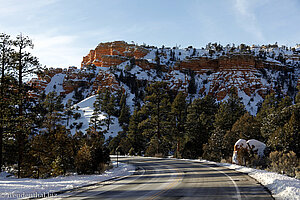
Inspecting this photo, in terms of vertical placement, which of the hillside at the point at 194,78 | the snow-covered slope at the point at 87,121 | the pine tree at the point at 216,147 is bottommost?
the pine tree at the point at 216,147

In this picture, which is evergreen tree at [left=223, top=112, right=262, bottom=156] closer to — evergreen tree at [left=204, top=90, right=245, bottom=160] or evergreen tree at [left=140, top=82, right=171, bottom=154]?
evergreen tree at [left=204, top=90, right=245, bottom=160]

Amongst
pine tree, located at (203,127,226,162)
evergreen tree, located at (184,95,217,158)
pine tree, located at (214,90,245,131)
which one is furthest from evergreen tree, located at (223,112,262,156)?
evergreen tree, located at (184,95,217,158)

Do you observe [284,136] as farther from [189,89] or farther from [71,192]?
[189,89]

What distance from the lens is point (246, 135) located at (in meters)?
42.7

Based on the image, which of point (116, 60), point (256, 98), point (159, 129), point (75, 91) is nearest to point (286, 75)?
point (256, 98)

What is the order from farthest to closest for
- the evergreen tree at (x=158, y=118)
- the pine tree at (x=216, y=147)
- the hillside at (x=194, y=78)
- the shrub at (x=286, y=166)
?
the hillside at (x=194, y=78), the evergreen tree at (x=158, y=118), the pine tree at (x=216, y=147), the shrub at (x=286, y=166)

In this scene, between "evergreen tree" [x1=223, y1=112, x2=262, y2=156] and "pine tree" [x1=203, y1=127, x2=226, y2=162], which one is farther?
"pine tree" [x1=203, y1=127, x2=226, y2=162]

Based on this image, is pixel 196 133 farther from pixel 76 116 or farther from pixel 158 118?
pixel 76 116

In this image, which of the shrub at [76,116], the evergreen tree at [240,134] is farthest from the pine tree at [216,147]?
the shrub at [76,116]

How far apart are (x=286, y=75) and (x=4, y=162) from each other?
547 ft

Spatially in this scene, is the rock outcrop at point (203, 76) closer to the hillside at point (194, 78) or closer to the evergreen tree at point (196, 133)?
the hillside at point (194, 78)

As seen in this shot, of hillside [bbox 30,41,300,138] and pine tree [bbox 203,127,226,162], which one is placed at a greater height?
hillside [bbox 30,41,300,138]

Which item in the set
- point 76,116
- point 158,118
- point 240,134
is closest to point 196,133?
point 158,118

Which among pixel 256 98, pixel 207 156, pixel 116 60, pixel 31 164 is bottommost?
pixel 207 156
